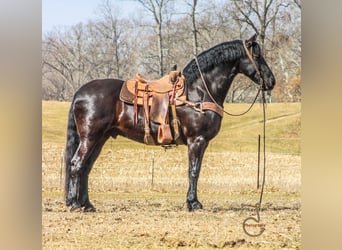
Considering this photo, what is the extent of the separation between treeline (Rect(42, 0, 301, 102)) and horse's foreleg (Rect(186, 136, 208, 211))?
1.01 feet

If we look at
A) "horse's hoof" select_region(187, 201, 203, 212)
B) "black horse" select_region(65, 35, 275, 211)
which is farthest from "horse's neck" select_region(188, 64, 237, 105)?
"horse's hoof" select_region(187, 201, 203, 212)

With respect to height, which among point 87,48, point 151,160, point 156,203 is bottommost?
point 156,203

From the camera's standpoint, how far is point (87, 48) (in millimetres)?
3615

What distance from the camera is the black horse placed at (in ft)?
11.8

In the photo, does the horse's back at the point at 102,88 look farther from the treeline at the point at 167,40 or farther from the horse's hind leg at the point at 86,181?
the horse's hind leg at the point at 86,181

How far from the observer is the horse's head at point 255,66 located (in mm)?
3586

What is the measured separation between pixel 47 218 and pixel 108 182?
41 cm

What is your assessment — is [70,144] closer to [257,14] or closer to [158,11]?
[158,11]

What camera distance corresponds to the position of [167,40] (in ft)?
11.8

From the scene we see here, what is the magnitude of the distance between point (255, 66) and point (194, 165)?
2.19 ft

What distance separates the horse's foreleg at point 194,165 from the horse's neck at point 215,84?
0.25 meters

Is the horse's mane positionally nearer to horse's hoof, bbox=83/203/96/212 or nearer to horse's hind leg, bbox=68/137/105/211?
horse's hind leg, bbox=68/137/105/211
